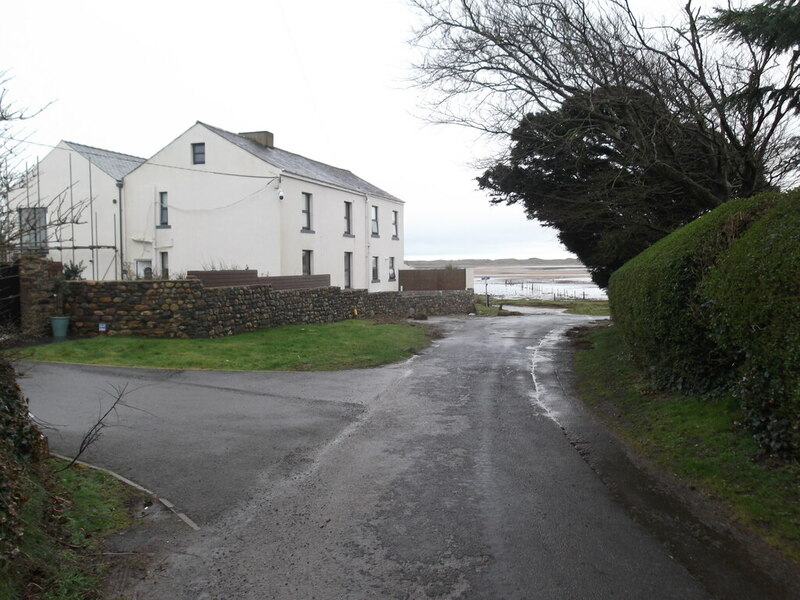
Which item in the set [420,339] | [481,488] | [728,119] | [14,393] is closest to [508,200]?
[420,339]

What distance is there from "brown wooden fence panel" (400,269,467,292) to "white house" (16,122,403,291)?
7.21 m

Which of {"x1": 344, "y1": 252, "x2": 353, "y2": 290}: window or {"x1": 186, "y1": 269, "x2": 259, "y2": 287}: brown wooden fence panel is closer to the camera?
{"x1": 186, "y1": 269, "x2": 259, "y2": 287}: brown wooden fence panel

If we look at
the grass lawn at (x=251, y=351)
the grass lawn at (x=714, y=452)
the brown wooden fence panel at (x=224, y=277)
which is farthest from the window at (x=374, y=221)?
the grass lawn at (x=714, y=452)

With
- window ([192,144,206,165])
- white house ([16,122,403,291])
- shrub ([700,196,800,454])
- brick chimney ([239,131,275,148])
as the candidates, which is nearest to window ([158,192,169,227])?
white house ([16,122,403,291])

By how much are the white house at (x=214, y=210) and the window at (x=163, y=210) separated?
47mm

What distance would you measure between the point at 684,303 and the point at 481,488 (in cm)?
379

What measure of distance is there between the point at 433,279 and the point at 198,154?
1585cm

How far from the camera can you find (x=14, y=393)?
5.59 m

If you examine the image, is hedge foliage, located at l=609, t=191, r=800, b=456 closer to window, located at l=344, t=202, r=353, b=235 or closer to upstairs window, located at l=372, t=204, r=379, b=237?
window, located at l=344, t=202, r=353, b=235

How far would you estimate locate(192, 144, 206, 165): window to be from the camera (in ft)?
92.6

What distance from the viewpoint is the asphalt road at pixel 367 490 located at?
426 centimetres

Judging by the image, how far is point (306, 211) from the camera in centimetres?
2897

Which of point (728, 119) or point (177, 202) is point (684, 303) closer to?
point (728, 119)

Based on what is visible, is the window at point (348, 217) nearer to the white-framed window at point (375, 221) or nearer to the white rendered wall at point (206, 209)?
the white-framed window at point (375, 221)
